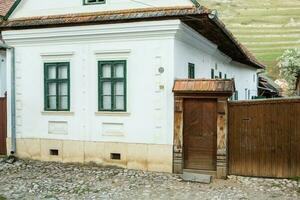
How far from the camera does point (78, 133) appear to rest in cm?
1276

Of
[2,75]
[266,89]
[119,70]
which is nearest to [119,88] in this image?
[119,70]

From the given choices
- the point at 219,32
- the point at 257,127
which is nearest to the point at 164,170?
the point at 257,127

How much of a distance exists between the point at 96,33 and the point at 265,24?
253ft

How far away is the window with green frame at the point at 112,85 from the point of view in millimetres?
12266

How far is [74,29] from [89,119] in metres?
2.66

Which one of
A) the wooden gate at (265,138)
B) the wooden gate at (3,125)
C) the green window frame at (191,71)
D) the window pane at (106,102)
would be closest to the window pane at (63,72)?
the window pane at (106,102)

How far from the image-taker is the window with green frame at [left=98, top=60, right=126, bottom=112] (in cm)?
1227

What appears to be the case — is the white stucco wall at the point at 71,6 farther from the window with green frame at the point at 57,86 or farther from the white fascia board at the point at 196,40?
the window with green frame at the point at 57,86

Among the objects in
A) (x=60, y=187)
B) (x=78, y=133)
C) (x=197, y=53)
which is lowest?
(x=60, y=187)

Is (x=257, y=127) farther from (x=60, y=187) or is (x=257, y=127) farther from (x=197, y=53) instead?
(x=60, y=187)

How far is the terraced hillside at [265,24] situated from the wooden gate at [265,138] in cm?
4992

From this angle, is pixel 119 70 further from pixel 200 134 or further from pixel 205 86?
pixel 200 134

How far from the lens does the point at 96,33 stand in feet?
40.5

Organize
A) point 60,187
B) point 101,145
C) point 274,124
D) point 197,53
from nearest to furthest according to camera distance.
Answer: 1. point 60,187
2. point 274,124
3. point 101,145
4. point 197,53
